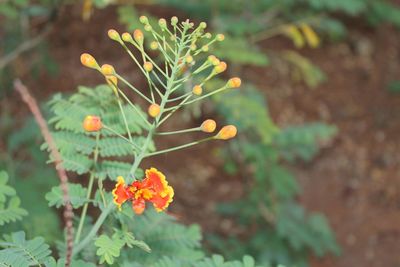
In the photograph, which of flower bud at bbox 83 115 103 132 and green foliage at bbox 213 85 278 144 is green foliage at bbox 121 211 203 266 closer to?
flower bud at bbox 83 115 103 132

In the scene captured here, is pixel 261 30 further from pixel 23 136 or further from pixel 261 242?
pixel 23 136

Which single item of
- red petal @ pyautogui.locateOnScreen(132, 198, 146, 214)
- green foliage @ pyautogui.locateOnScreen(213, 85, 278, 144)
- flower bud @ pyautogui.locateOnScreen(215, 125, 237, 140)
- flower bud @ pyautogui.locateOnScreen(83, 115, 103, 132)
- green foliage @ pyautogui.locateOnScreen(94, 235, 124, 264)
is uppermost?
green foliage @ pyautogui.locateOnScreen(213, 85, 278, 144)

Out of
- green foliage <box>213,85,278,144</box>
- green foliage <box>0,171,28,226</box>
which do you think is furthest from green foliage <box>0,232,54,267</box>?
green foliage <box>213,85,278,144</box>

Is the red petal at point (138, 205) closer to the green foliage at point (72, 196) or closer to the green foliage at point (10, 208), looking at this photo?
the green foliage at point (72, 196)

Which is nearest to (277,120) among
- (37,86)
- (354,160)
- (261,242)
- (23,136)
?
(354,160)

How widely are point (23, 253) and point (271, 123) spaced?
2.24 m

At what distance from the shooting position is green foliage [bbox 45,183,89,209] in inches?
78.1

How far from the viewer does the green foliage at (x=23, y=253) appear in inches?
71.2

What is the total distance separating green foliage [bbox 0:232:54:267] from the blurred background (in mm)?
1235

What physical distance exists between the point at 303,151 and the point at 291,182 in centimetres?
34

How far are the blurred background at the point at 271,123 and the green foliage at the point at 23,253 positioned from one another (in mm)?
1235

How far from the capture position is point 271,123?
A: 12.6 feet

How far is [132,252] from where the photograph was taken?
2.14 meters

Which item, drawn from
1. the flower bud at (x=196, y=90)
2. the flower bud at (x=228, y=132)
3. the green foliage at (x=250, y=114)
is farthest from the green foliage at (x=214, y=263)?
the green foliage at (x=250, y=114)
